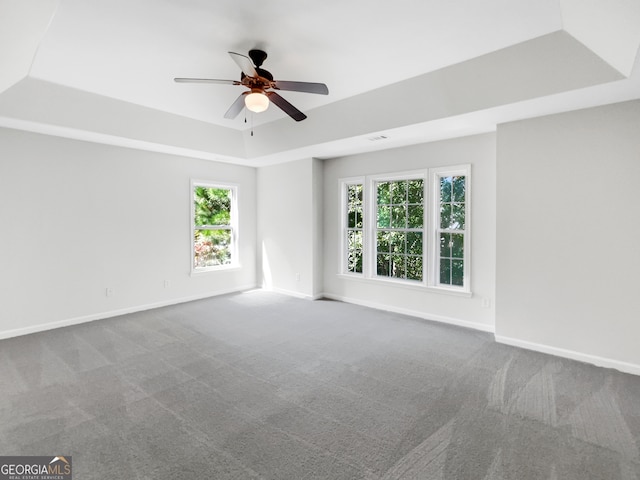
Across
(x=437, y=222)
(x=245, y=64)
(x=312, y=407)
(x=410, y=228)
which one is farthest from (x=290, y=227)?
(x=312, y=407)

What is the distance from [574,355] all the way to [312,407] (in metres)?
2.79

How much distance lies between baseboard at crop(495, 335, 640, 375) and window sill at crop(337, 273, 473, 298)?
74 cm

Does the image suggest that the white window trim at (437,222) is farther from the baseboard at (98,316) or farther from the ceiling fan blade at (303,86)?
the baseboard at (98,316)

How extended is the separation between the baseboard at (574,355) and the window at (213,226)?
15.8 ft

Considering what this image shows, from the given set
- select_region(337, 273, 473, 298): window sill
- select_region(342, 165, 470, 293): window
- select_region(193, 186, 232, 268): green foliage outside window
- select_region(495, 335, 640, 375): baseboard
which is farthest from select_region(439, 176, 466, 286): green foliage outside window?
select_region(193, 186, 232, 268): green foliage outside window

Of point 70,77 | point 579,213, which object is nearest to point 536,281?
point 579,213

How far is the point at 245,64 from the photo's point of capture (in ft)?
8.54

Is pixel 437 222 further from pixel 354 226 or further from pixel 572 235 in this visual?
pixel 572 235

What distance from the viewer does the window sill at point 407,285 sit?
4496 millimetres

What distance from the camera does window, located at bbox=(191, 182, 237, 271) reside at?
19.9 feet

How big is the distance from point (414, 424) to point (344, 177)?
416cm

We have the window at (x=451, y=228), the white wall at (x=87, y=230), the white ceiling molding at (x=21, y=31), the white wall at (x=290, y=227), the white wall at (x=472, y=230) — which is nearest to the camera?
the white ceiling molding at (x=21, y=31)

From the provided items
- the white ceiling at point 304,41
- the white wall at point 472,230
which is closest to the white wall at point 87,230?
the white ceiling at point 304,41

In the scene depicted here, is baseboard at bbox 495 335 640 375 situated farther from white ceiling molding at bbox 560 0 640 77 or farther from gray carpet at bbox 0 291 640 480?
white ceiling molding at bbox 560 0 640 77
